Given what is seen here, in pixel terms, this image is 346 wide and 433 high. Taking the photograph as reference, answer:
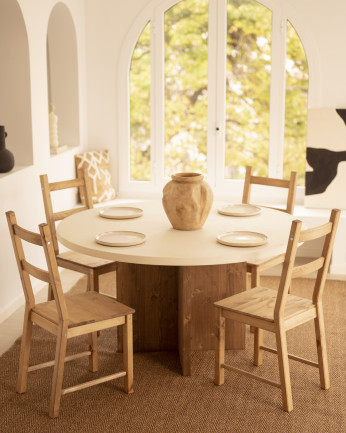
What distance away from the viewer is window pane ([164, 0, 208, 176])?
19.9 ft

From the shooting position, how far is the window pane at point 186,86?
6.05m

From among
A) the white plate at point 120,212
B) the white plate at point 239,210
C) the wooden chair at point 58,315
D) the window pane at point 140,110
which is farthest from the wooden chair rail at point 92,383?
the window pane at point 140,110

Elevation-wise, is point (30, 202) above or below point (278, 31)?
below

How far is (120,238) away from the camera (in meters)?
Answer: 3.54

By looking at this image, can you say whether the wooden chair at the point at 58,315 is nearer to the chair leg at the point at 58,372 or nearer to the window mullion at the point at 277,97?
the chair leg at the point at 58,372

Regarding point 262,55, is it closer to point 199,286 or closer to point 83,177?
point 83,177

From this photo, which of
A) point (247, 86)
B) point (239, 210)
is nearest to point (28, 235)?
point (239, 210)

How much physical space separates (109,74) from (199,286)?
290 centimetres

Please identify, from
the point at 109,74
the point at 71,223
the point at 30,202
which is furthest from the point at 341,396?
A: the point at 109,74

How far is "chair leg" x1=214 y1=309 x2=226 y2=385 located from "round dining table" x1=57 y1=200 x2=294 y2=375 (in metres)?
Answer: 0.08

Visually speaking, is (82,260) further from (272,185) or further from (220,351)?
(272,185)

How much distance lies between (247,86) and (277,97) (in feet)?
0.92

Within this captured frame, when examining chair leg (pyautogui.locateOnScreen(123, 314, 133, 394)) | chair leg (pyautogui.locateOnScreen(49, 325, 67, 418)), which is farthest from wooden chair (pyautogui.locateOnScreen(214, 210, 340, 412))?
chair leg (pyautogui.locateOnScreen(49, 325, 67, 418))

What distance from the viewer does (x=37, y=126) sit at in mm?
5094
